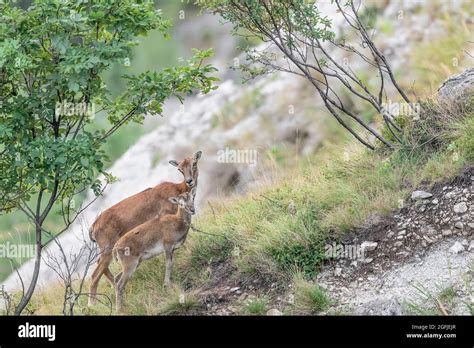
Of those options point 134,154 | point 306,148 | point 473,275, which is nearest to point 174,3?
point 134,154

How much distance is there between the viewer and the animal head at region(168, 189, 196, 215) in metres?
11.9

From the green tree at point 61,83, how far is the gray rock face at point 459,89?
368cm

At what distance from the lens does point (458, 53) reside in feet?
54.9

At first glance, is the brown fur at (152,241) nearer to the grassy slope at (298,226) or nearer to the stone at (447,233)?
the grassy slope at (298,226)

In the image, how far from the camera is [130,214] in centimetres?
1253

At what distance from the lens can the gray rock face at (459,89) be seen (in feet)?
40.7

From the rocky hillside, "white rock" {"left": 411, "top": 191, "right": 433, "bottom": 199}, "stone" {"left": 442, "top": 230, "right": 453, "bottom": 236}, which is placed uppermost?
the rocky hillside

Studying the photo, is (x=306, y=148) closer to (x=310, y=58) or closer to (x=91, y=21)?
(x=310, y=58)

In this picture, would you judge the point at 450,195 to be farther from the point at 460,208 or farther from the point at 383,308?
the point at 383,308

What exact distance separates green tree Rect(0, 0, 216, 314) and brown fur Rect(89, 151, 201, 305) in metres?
1.21

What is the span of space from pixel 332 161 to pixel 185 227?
2.93 meters

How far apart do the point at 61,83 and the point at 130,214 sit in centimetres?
282

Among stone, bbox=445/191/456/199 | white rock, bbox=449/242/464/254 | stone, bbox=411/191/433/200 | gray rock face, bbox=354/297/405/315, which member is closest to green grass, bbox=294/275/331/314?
gray rock face, bbox=354/297/405/315

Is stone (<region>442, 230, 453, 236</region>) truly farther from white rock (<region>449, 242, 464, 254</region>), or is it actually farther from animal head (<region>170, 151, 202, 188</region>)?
animal head (<region>170, 151, 202, 188</region>)
